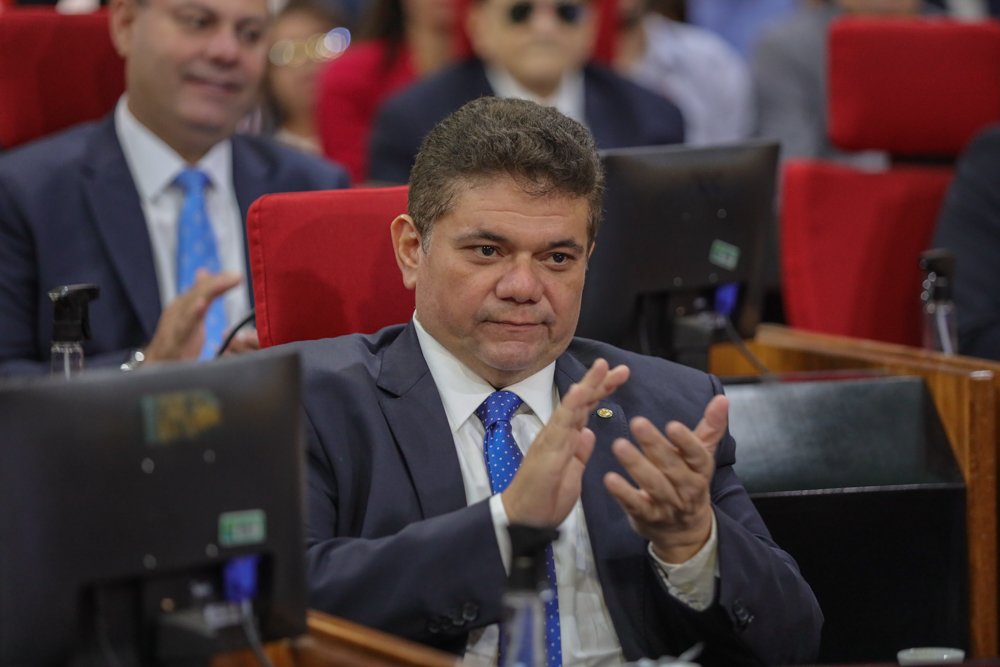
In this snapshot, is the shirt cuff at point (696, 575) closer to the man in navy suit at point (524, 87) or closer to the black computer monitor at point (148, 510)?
the black computer monitor at point (148, 510)

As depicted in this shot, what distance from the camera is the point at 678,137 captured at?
3.47 m

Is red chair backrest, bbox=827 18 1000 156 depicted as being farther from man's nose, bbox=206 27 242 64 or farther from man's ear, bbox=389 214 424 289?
man's ear, bbox=389 214 424 289

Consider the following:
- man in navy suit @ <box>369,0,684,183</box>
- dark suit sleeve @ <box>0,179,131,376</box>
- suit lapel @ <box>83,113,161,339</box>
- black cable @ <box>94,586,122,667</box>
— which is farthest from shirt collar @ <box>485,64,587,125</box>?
black cable @ <box>94,586,122,667</box>

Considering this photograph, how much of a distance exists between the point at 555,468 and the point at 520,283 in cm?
29

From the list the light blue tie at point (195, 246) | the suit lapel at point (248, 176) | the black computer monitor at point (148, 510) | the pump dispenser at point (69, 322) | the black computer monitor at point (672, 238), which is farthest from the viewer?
the suit lapel at point (248, 176)

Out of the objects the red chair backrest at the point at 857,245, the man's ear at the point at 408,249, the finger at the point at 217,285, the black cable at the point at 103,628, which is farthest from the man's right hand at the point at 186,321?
the red chair backrest at the point at 857,245

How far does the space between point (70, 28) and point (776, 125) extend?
222cm

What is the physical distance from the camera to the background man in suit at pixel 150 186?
2.58m

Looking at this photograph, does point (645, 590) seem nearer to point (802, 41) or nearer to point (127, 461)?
point (127, 461)

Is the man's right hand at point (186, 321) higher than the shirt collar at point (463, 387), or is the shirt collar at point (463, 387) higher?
the man's right hand at point (186, 321)

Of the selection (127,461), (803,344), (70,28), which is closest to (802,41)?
(803,344)

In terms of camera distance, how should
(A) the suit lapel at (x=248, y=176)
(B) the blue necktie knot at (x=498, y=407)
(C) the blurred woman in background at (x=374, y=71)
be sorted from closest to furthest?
(B) the blue necktie knot at (x=498, y=407)
(A) the suit lapel at (x=248, y=176)
(C) the blurred woman in background at (x=374, y=71)

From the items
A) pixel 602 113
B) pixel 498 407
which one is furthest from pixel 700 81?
pixel 498 407

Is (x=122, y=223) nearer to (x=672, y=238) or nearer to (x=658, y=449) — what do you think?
(x=672, y=238)
